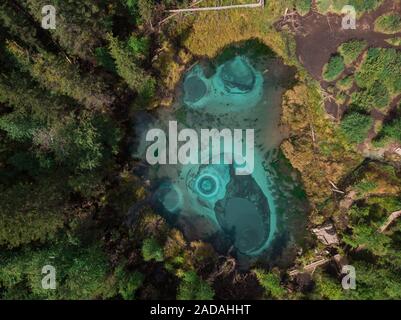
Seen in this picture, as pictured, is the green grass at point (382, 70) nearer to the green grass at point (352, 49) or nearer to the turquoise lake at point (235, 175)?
the green grass at point (352, 49)

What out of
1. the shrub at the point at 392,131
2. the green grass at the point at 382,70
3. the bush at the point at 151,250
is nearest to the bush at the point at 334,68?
the green grass at the point at 382,70

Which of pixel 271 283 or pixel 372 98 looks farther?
pixel 372 98

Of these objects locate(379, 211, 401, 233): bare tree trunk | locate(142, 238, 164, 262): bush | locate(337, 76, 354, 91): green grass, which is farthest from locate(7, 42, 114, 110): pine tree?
locate(379, 211, 401, 233): bare tree trunk

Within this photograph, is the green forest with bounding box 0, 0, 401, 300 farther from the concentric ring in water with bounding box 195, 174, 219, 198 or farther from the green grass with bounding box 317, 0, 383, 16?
the concentric ring in water with bounding box 195, 174, 219, 198

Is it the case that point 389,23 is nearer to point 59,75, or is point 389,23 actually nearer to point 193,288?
point 59,75

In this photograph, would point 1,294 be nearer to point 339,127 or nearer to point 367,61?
point 339,127

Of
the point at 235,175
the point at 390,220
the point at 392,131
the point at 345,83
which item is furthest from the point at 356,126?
the point at 235,175
